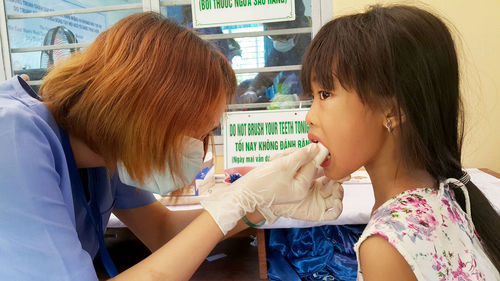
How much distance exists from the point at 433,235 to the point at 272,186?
15.7 inches

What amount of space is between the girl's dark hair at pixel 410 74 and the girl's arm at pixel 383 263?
0.21 meters

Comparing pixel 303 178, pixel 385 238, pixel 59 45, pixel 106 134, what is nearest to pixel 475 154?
pixel 303 178

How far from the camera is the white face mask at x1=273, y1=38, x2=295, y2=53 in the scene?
1.86m

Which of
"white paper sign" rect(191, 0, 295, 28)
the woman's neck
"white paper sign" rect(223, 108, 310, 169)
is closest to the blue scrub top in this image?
the woman's neck

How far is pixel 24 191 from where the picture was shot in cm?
64

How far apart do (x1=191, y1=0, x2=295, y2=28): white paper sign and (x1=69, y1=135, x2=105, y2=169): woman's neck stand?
1.10 metres

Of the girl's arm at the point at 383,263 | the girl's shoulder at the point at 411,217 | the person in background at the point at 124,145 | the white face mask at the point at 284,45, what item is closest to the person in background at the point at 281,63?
the white face mask at the point at 284,45

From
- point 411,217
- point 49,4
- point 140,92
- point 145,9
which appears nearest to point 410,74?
point 411,217

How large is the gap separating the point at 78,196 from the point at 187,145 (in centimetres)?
38

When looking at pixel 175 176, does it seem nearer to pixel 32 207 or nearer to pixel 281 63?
pixel 32 207

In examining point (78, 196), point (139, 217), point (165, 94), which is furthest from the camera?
point (139, 217)

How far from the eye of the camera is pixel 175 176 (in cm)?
89

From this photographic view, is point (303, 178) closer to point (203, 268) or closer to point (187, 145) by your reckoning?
point (187, 145)

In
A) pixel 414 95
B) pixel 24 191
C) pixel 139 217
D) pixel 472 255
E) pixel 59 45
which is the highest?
pixel 59 45
